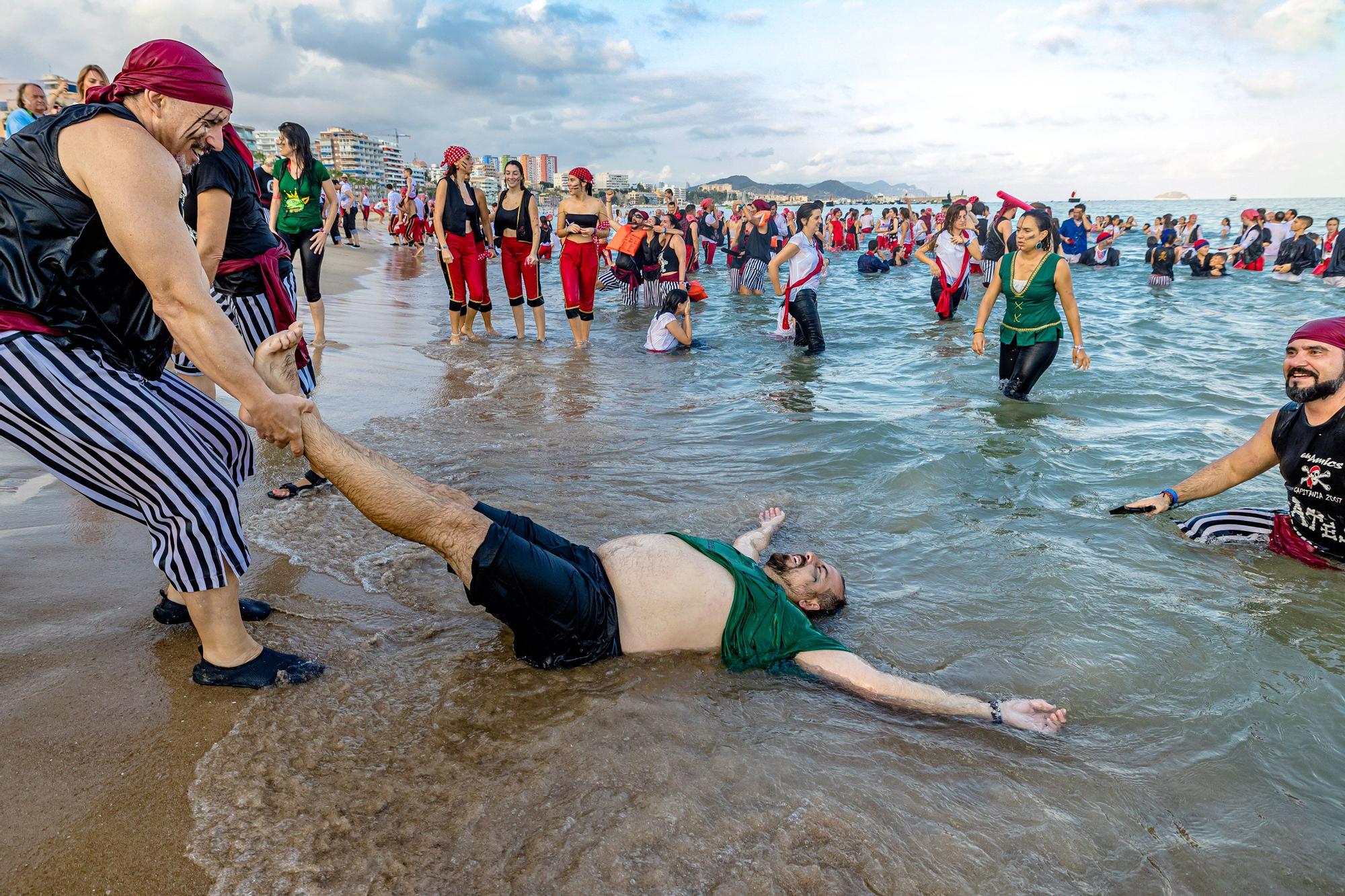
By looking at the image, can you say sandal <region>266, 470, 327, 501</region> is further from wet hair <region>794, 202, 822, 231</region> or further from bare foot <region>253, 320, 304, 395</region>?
wet hair <region>794, 202, 822, 231</region>

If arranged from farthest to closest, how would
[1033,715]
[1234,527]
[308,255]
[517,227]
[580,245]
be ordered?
[580,245]
[517,227]
[308,255]
[1234,527]
[1033,715]

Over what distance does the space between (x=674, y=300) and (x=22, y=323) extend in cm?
843

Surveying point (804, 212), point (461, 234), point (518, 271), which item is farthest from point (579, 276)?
point (804, 212)

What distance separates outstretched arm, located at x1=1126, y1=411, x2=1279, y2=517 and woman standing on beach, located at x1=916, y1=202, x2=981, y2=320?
687 cm

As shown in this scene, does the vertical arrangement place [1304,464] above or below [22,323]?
below

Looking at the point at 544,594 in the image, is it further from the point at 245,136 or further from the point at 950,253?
the point at 245,136

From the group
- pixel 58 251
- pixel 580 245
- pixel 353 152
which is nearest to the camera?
pixel 58 251

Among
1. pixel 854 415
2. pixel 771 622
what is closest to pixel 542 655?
pixel 771 622

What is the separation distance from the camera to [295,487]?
437 cm

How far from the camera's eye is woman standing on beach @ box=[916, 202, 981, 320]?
10945 millimetres

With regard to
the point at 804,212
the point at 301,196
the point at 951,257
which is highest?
the point at 804,212

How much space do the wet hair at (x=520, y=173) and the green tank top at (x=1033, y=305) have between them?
18.1 ft

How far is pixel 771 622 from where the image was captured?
9.80 ft

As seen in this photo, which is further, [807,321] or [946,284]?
[946,284]
